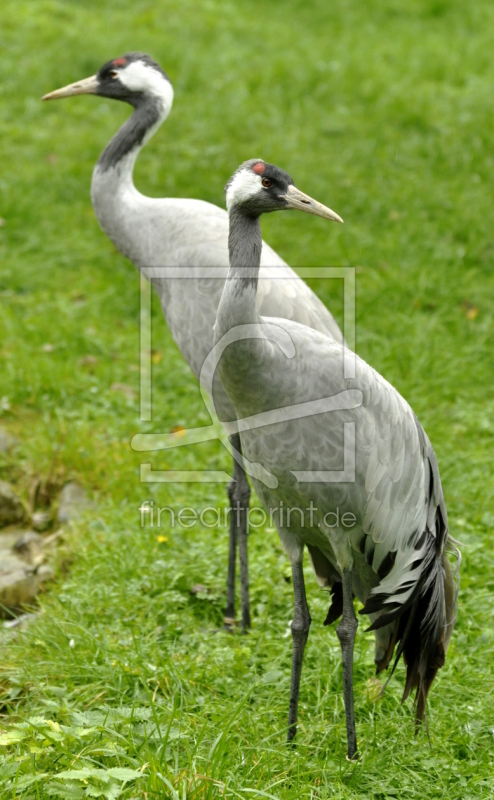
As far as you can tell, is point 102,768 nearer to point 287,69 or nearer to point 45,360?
point 45,360

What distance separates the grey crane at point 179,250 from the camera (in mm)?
3475

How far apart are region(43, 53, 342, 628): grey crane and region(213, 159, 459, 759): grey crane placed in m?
0.72

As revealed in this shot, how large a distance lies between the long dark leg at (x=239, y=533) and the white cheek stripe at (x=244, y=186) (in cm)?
124

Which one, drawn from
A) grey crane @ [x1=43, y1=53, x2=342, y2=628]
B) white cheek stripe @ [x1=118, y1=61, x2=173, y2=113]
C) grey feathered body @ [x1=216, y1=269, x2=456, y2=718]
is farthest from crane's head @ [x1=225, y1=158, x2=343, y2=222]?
white cheek stripe @ [x1=118, y1=61, x2=173, y2=113]

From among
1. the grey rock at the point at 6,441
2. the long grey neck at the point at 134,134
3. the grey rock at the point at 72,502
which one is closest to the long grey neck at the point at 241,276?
the long grey neck at the point at 134,134

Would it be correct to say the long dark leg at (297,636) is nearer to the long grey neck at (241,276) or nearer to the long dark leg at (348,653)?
the long dark leg at (348,653)

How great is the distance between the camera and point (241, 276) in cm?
247

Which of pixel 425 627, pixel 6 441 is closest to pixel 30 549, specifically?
pixel 6 441

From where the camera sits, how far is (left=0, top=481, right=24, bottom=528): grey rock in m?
4.25

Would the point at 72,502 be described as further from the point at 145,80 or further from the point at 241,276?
the point at 241,276

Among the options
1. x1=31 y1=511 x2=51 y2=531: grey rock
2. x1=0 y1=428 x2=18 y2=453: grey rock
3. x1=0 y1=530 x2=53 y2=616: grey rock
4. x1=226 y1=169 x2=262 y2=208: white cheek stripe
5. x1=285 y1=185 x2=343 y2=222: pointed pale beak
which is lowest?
x1=0 y1=530 x2=53 y2=616: grey rock

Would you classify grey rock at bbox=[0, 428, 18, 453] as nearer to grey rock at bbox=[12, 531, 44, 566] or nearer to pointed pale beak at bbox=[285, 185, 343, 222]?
grey rock at bbox=[12, 531, 44, 566]

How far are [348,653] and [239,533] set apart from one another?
0.94 meters

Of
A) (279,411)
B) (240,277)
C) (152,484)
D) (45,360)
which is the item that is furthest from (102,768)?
(45,360)
